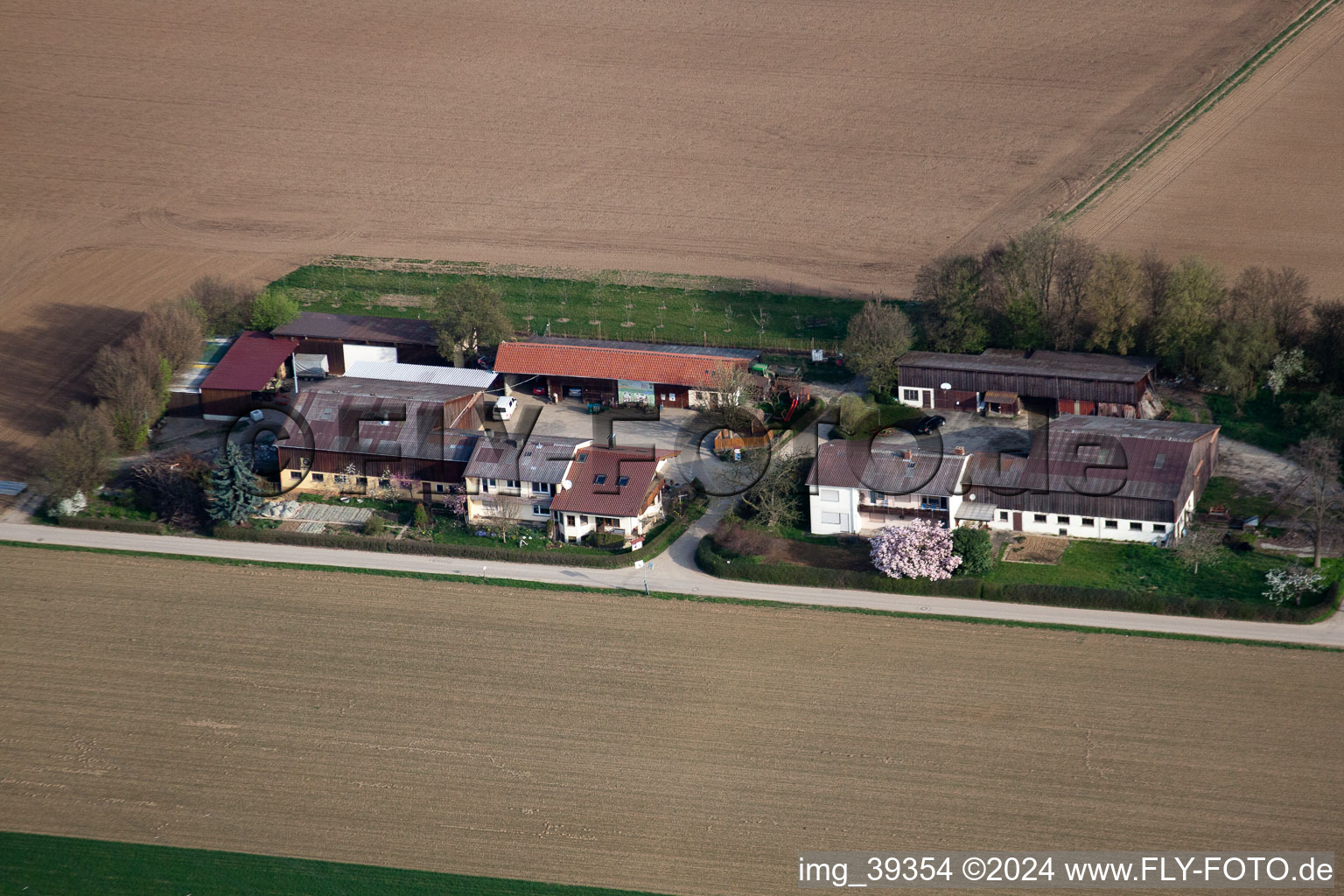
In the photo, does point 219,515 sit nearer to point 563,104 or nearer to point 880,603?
point 880,603

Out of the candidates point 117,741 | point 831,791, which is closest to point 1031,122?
point 831,791

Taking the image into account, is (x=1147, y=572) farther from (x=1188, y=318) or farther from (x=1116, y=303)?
(x=1116, y=303)

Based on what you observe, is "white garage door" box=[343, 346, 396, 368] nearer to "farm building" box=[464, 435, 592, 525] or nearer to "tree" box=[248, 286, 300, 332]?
"tree" box=[248, 286, 300, 332]

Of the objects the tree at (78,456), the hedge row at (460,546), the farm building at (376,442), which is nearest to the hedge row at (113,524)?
the tree at (78,456)

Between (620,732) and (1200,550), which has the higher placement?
(1200,550)

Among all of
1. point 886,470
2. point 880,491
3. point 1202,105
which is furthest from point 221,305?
point 1202,105

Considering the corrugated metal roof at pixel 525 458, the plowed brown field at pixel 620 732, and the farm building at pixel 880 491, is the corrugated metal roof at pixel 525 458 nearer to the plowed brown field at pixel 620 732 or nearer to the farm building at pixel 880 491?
the plowed brown field at pixel 620 732

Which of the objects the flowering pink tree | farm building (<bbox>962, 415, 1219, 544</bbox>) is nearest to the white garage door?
the flowering pink tree
